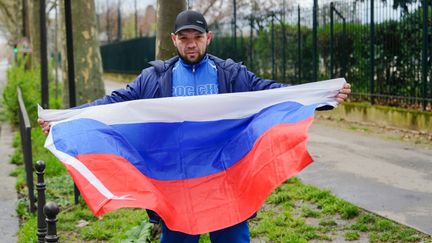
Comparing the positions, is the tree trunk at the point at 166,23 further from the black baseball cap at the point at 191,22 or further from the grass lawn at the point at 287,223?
the black baseball cap at the point at 191,22

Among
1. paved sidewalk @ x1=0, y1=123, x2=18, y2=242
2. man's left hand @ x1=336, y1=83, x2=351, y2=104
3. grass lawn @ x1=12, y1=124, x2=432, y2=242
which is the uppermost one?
man's left hand @ x1=336, y1=83, x2=351, y2=104

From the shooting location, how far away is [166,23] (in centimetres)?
634

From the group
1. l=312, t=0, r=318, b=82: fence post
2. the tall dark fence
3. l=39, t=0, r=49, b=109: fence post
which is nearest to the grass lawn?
l=39, t=0, r=49, b=109: fence post

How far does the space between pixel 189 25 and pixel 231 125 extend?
0.74 metres

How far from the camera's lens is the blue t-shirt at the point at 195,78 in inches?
162

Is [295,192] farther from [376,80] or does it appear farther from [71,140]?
[376,80]

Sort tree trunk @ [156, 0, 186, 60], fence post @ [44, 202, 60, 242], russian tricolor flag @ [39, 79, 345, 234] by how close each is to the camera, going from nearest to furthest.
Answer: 1. fence post @ [44, 202, 60, 242]
2. russian tricolor flag @ [39, 79, 345, 234]
3. tree trunk @ [156, 0, 186, 60]

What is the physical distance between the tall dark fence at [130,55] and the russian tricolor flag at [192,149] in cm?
2443

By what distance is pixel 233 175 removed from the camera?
410 cm

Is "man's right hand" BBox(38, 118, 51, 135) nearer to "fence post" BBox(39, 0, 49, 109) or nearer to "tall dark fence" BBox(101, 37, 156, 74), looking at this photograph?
"fence post" BBox(39, 0, 49, 109)

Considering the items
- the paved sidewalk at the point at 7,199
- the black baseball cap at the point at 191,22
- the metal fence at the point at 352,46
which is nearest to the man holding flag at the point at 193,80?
the black baseball cap at the point at 191,22

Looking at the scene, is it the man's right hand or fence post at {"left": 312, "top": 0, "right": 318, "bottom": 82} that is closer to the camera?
the man's right hand

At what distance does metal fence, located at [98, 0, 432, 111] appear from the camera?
12188 millimetres

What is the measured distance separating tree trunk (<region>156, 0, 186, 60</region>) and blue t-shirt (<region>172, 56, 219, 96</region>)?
2189 mm
